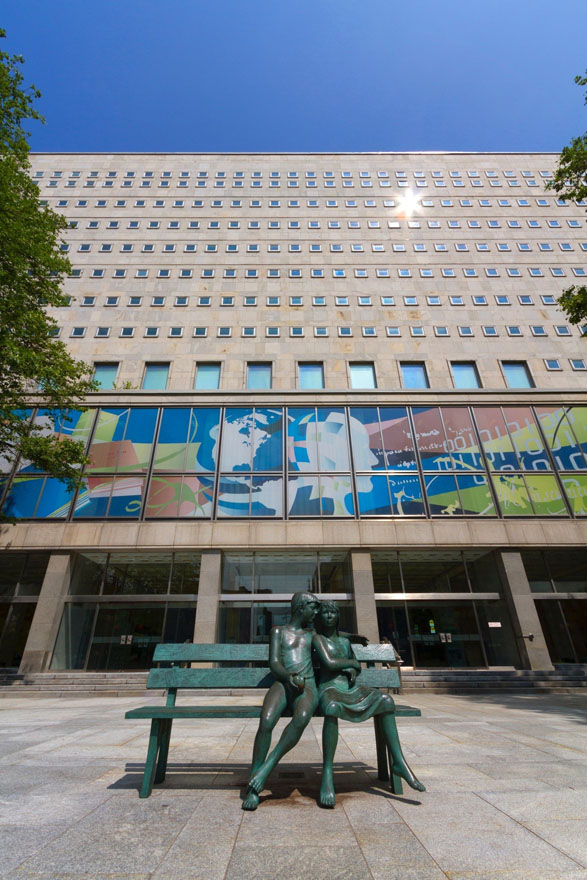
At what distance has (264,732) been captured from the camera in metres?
3.28

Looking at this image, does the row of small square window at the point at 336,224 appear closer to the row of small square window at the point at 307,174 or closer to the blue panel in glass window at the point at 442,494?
the row of small square window at the point at 307,174

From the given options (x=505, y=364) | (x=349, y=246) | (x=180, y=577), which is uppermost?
(x=349, y=246)

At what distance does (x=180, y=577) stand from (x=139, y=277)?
1990 cm

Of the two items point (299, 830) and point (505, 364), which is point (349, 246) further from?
point (299, 830)

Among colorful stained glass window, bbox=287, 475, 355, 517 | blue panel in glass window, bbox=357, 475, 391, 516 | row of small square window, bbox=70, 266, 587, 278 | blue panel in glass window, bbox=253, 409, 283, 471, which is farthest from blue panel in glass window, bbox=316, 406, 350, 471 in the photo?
row of small square window, bbox=70, 266, 587, 278

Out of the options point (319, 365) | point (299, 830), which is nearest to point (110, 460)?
point (319, 365)

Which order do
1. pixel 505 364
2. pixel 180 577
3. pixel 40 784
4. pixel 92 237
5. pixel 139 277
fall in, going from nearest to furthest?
pixel 40 784, pixel 180 577, pixel 505 364, pixel 139 277, pixel 92 237

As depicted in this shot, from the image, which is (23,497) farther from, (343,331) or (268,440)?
(343,331)

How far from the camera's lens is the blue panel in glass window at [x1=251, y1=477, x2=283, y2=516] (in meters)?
18.8

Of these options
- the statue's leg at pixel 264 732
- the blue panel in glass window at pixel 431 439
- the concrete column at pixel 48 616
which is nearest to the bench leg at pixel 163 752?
the statue's leg at pixel 264 732

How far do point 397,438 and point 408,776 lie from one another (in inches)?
712

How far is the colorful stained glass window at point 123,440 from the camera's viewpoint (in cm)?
1980

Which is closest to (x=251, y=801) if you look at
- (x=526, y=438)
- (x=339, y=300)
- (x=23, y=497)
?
(x=23, y=497)

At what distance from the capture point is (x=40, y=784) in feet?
12.4
